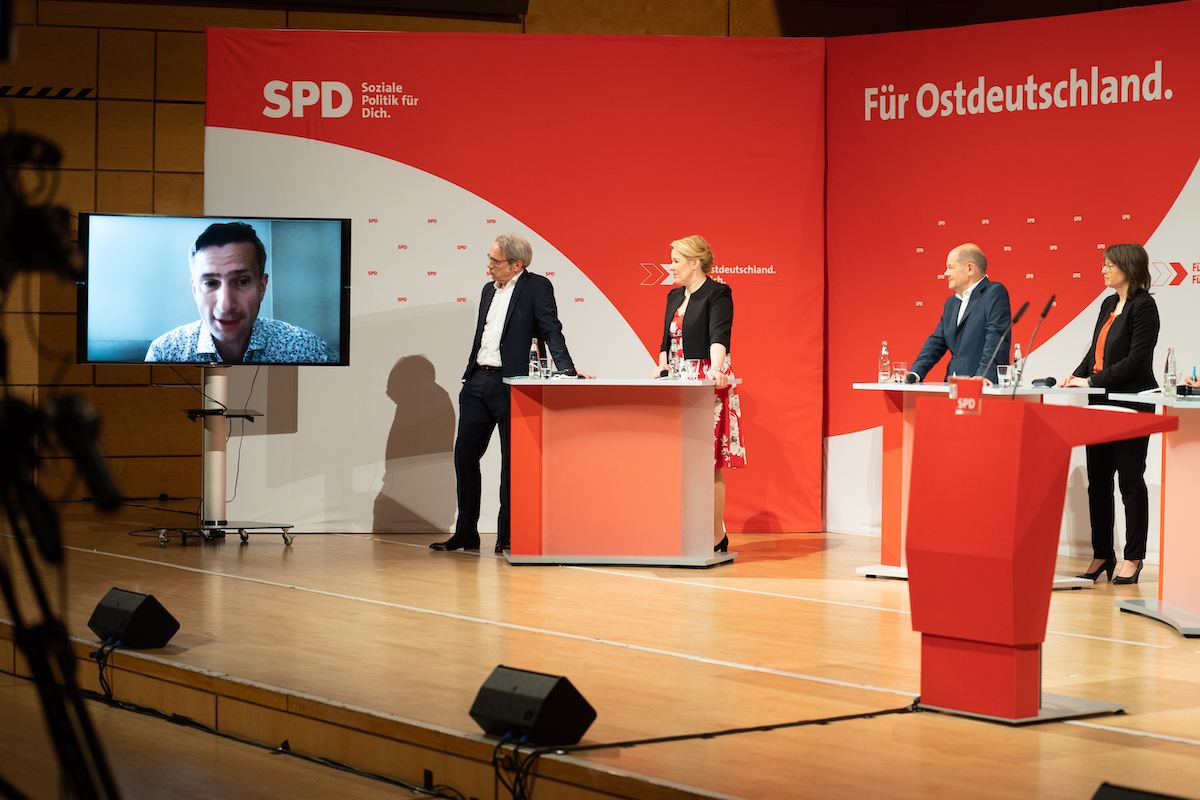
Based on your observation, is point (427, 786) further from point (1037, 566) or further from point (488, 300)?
point (488, 300)

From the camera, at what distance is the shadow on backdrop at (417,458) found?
22.5ft

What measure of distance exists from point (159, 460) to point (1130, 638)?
6.59 m

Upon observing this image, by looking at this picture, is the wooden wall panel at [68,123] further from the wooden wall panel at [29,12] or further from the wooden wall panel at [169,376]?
the wooden wall panel at [169,376]

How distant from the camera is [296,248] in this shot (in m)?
6.25

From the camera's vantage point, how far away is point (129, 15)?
8.12 metres

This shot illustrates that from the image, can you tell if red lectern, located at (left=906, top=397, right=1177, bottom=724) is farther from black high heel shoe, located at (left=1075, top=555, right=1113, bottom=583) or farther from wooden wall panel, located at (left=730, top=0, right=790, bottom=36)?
wooden wall panel, located at (left=730, top=0, right=790, bottom=36)

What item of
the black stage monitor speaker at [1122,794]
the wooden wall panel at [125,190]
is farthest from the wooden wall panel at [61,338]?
the black stage monitor speaker at [1122,794]

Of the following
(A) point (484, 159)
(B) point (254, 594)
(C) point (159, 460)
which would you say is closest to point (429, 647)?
(B) point (254, 594)

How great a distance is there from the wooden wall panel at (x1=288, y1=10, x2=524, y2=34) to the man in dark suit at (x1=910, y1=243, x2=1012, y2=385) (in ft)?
11.7

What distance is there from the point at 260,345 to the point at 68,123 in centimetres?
315

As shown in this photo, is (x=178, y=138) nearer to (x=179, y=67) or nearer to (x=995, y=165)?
(x=179, y=67)

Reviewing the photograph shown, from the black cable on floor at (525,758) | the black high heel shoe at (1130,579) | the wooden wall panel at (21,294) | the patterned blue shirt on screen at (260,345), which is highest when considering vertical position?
the wooden wall panel at (21,294)

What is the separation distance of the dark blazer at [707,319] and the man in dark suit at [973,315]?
3.07 feet

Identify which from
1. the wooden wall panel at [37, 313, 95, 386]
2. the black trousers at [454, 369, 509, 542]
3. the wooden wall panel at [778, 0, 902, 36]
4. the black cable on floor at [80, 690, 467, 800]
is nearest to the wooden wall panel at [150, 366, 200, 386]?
the wooden wall panel at [37, 313, 95, 386]
